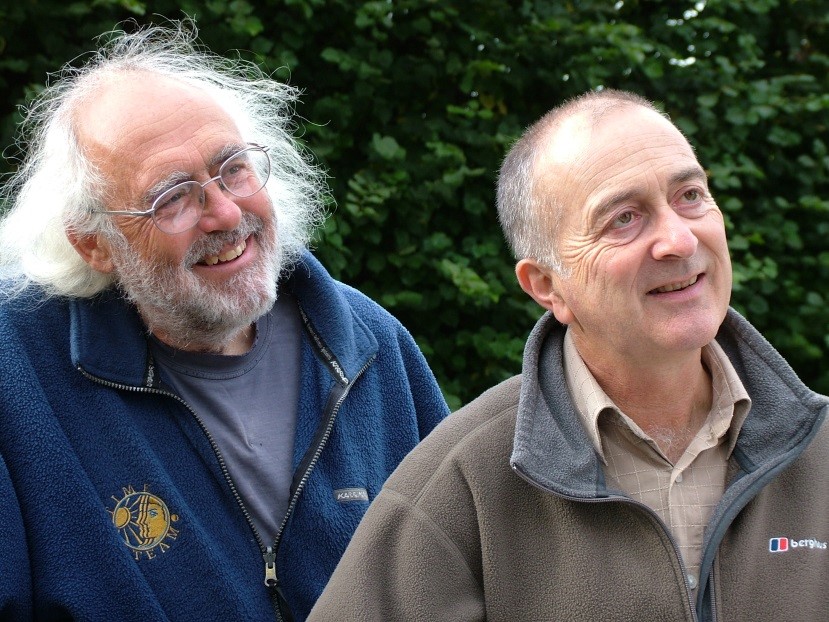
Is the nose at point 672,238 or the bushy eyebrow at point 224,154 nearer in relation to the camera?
the nose at point 672,238

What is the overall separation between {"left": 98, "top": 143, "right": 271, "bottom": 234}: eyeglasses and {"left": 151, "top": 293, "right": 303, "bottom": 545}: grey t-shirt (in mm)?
302

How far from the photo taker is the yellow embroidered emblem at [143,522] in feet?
8.02

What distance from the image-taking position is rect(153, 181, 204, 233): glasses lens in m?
2.59

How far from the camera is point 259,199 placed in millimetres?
2688

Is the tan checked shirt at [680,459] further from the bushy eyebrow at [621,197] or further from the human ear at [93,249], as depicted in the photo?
the human ear at [93,249]

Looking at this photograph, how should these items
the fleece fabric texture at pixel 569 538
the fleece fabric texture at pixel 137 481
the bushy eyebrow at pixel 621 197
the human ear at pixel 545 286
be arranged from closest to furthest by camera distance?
the fleece fabric texture at pixel 569 538 → the bushy eyebrow at pixel 621 197 → the human ear at pixel 545 286 → the fleece fabric texture at pixel 137 481

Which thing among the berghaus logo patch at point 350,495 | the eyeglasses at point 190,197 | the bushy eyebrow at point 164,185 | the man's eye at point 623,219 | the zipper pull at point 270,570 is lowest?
the zipper pull at point 270,570

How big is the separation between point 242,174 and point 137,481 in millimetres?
749

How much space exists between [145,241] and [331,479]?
70 centimetres

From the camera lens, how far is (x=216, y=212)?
2586 mm

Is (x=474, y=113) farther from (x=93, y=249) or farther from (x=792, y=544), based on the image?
(x=792, y=544)

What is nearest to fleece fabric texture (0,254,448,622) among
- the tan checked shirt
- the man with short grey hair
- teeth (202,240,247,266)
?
teeth (202,240,247,266)

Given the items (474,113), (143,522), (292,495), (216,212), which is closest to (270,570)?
(292,495)

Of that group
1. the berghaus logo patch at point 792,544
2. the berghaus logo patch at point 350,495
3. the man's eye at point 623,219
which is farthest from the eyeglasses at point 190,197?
the berghaus logo patch at point 792,544
